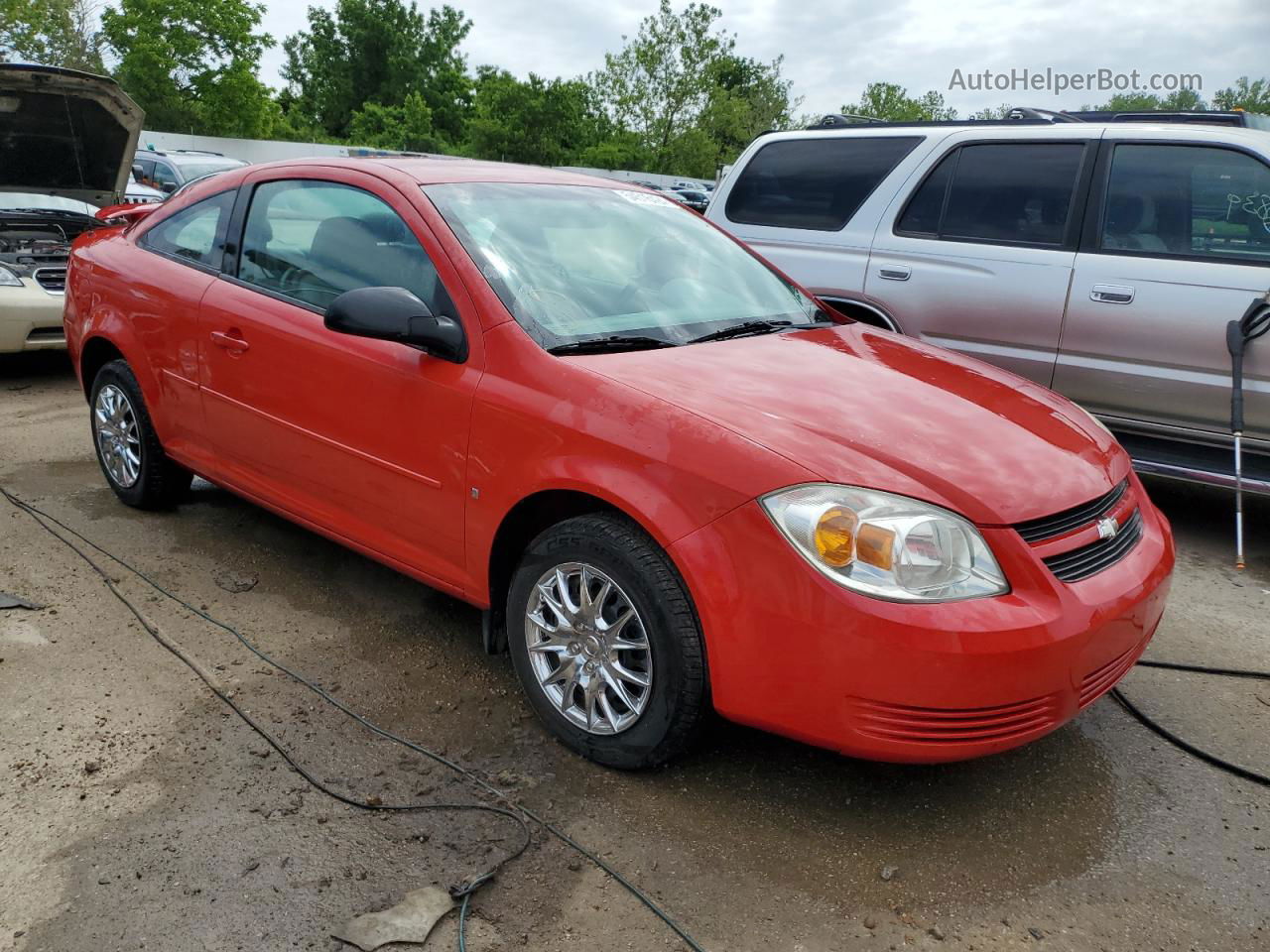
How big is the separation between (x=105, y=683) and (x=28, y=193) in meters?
6.39

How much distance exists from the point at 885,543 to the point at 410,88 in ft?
213

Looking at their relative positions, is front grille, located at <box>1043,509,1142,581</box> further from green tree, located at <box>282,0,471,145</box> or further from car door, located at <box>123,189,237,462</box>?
green tree, located at <box>282,0,471,145</box>

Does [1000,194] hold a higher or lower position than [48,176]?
lower

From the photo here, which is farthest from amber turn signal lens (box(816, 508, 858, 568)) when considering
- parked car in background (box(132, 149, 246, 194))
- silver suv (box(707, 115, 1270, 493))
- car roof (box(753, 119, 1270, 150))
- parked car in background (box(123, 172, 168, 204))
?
parked car in background (box(132, 149, 246, 194))

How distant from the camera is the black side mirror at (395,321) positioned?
3066 millimetres

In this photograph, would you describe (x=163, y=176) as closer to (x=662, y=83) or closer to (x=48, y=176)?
(x=48, y=176)

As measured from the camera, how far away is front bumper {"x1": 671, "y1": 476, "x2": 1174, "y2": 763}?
2396 millimetres

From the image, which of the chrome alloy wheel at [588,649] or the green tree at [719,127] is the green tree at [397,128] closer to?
the green tree at [719,127]

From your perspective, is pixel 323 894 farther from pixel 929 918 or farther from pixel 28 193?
pixel 28 193

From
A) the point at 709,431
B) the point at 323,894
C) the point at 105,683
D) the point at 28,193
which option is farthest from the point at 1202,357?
the point at 28,193

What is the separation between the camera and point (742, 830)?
2.72 meters

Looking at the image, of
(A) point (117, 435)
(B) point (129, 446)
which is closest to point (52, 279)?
(A) point (117, 435)

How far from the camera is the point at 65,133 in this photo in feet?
25.5

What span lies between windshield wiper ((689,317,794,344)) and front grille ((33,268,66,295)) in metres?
5.76
